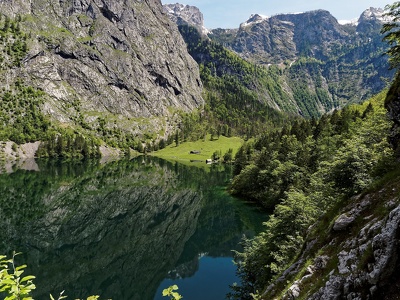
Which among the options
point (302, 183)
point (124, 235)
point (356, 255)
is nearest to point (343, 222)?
point (356, 255)

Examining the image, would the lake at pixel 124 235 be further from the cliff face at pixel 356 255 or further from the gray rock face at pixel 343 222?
the gray rock face at pixel 343 222

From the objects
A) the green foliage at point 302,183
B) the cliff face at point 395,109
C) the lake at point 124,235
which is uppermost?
the cliff face at point 395,109

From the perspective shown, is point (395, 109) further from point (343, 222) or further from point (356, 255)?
point (356, 255)

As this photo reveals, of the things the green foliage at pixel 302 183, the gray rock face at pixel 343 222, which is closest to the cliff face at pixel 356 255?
the gray rock face at pixel 343 222

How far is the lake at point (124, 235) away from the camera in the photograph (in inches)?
1932

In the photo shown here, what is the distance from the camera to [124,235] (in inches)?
2805

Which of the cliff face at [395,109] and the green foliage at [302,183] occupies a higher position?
the cliff face at [395,109]

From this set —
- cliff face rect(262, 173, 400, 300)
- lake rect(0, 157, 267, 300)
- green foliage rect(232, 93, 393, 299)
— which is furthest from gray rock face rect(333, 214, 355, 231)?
lake rect(0, 157, 267, 300)

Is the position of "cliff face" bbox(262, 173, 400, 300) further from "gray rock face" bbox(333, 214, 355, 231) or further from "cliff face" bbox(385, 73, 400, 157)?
"cliff face" bbox(385, 73, 400, 157)

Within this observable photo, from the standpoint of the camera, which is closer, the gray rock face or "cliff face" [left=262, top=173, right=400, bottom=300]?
"cliff face" [left=262, top=173, right=400, bottom=300]

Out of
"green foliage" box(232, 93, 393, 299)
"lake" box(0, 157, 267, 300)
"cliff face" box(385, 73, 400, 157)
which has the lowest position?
"lake" box(0, 157, 267, 300)

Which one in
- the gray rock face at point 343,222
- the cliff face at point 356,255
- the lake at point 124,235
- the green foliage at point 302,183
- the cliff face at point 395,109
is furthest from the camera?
the lake at point 124,235

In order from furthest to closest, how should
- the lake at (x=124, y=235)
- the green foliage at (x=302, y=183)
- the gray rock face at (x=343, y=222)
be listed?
the lake at (x=124, y=235) → the green foliage at (x=302, y=183) → the gray rock face at (x=343, y=222)

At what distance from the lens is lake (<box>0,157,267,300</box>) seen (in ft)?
161
